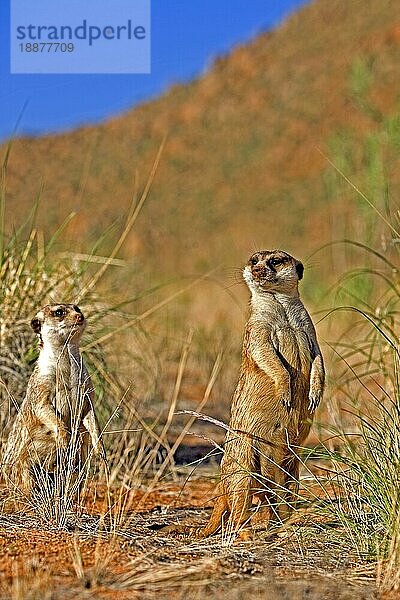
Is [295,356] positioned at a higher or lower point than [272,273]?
lower

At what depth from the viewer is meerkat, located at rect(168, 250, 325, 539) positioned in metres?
4.89

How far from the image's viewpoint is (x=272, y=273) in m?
5.05

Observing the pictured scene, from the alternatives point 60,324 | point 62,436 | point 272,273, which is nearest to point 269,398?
point 272,273

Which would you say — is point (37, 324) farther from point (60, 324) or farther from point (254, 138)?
point (254, 138)

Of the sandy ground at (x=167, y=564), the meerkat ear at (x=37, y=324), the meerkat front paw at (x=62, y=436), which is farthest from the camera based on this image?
the meerkat ear at (x=37, y=324)

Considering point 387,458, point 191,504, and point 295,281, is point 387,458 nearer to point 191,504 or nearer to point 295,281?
point 295,281

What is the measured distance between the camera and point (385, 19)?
164ft

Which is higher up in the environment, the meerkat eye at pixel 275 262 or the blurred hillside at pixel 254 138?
the blurred hillside at pixel 254 138

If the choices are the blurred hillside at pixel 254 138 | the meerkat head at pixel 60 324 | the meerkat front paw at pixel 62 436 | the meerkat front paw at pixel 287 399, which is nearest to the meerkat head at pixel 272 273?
the meerkat front paw at pixel 287 399

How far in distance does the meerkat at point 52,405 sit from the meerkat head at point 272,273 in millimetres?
1016

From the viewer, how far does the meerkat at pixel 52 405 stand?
539cm

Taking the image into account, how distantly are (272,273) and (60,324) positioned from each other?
124 cm

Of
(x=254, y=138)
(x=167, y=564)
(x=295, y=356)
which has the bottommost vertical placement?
(x=167, y=564)

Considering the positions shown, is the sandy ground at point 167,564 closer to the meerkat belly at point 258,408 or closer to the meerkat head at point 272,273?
the meerkat belly at point 258,408
